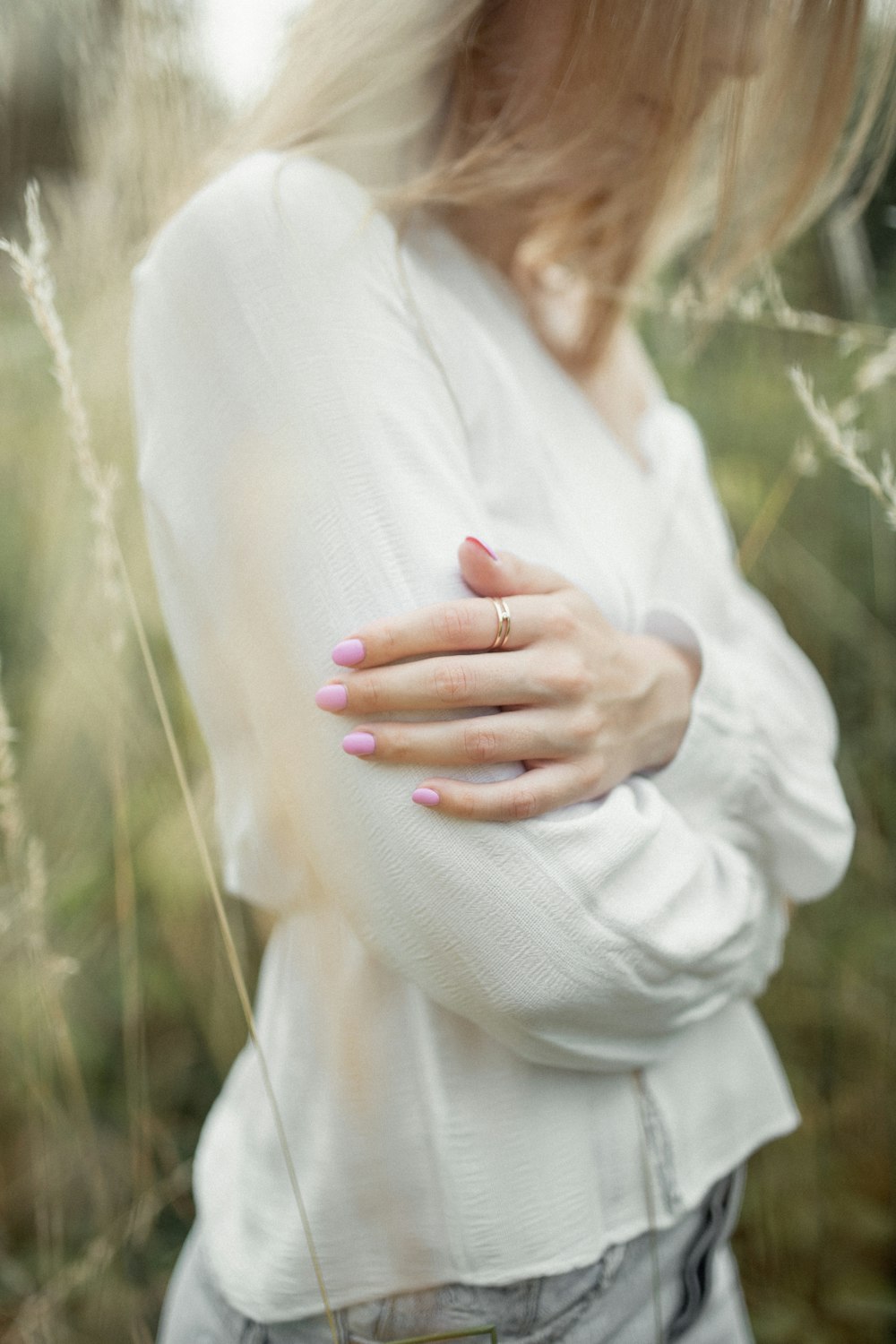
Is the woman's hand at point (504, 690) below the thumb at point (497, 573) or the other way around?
below

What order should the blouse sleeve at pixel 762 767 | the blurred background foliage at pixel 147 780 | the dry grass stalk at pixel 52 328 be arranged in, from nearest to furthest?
1. the dry grass stalk at pixel 52 328
2. the blouse sleeve at pixel 762 767
3. the blurred background foliage at pixel 147 780

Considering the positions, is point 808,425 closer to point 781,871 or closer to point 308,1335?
point 781,871

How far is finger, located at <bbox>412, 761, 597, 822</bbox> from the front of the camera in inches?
20.8

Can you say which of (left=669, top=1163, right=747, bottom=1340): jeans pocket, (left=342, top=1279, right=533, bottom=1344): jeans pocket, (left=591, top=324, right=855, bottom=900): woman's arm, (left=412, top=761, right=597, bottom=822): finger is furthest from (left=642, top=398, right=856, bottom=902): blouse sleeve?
(left=342, top=1279, right=533, bottom=1344): jeans pocket

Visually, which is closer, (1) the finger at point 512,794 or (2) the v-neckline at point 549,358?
(1) the finger at point 512,794

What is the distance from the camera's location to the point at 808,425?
4.26 ft

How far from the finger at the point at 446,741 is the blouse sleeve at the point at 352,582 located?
1 cm

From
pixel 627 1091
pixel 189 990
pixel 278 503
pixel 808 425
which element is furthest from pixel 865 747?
pixel 278 503

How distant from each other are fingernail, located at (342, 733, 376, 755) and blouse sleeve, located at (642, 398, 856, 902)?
0.26 metres

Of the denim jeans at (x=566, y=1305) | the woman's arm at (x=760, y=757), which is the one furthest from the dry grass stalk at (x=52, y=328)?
the denim jeans at (x=566, y=1305)

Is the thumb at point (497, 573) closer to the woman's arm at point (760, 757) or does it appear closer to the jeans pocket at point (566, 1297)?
the woman's arm at point (760, 757)

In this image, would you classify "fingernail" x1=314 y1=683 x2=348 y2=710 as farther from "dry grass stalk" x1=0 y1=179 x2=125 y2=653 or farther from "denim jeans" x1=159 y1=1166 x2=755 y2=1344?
"denim jeans" x1=159 y1=1166 x2=755 y2=1344

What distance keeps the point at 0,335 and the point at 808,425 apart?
100 centimetres

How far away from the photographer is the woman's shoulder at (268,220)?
1.90 feet
